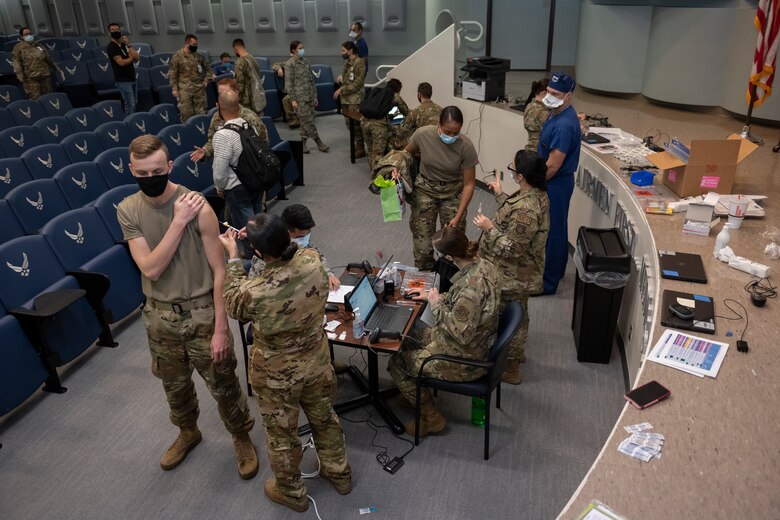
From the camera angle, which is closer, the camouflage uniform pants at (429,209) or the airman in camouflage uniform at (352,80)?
the camouflage uniform pants at (429,209)

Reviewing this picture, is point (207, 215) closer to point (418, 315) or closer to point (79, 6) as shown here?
point (418, 315)

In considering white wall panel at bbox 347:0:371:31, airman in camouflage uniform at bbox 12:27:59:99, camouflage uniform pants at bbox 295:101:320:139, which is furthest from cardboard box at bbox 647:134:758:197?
airman in camouflage uniform at bbox 12:27:59:99

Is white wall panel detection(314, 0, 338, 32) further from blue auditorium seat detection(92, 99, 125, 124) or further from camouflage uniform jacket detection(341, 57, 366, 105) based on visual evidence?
blue auditorium seat detection(92, 99, 125, 124)

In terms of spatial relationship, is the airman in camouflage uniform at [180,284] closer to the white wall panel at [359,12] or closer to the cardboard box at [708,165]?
the cardboard box at [708,165]

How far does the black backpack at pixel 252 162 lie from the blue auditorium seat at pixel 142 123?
294cm

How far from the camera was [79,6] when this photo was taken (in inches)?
555

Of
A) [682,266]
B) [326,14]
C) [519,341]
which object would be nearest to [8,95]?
[326,14]

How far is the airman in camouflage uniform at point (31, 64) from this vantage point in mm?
9172

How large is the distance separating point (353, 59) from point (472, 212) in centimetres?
313

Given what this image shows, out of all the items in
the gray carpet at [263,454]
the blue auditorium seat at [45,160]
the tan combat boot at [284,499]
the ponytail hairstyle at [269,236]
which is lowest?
the gray carpet at [263,454]

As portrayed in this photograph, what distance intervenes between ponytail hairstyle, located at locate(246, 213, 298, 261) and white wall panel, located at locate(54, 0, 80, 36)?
597 inches

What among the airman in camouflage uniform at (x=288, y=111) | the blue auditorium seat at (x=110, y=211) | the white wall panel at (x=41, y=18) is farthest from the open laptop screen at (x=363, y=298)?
the white wall panel at (x=41, y=18)

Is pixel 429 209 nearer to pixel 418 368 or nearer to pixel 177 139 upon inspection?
pixel 418 368

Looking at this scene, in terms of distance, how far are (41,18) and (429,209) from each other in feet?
49.3
